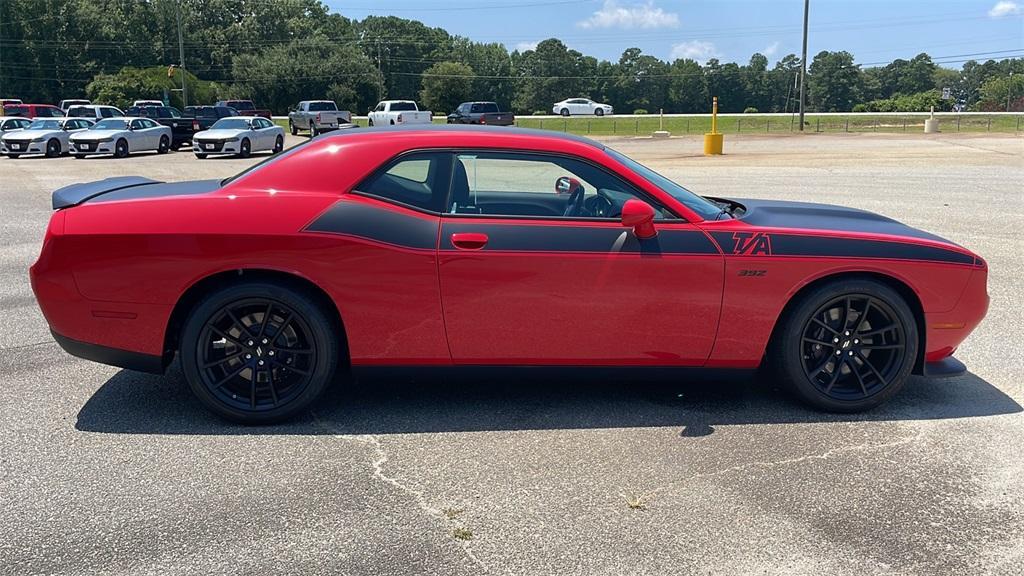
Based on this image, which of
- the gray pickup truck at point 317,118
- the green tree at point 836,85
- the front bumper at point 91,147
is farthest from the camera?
the green tree at point 836,85

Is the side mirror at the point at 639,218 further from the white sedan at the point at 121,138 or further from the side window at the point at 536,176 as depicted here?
the white sedan at the point at 121,138

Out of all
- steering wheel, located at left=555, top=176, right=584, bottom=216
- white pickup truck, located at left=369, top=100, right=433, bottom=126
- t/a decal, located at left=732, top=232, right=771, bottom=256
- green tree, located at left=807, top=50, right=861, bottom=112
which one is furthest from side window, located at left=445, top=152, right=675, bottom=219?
green tree, located at left=807, top=50, right=861, bottom=112

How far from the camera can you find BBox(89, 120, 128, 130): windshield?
27.6 meters

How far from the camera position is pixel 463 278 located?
4051mm

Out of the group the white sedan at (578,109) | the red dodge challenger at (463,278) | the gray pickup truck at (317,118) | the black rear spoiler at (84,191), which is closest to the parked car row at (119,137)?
the gray pickup truck at (317,118)

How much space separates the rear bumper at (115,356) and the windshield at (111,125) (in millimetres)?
26776

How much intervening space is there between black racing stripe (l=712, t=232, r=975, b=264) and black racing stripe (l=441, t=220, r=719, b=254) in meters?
0.13

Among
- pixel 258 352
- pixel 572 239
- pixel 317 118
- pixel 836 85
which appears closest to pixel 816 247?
pixel 572 239

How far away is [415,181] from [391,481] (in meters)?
1.57

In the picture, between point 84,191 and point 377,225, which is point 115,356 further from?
point 377,225

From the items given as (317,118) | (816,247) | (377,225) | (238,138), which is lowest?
(816,247)

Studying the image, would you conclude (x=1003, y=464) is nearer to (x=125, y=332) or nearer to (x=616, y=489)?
(x=616, y=489)

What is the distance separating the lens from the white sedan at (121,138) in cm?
2652

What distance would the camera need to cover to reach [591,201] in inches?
169
